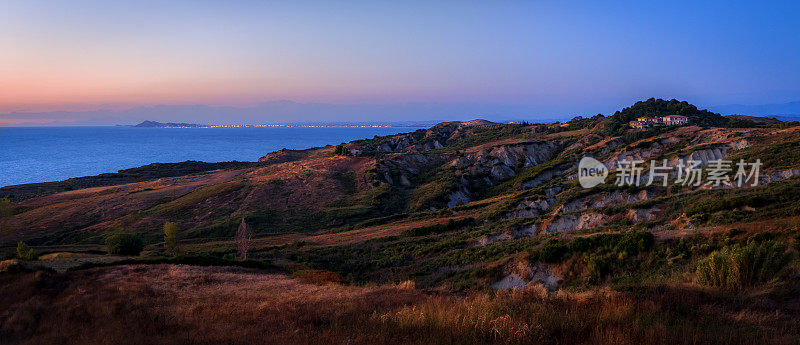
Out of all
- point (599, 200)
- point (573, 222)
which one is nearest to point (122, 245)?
point (573, 222)

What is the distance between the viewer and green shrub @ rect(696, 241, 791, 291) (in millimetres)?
7141

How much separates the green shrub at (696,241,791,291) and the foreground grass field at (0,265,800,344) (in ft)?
1.39

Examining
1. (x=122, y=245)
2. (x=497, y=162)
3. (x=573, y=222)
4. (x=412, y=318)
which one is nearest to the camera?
(x=412, y=318)

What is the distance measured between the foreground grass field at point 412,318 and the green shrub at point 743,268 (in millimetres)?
425

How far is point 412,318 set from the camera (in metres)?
6.25

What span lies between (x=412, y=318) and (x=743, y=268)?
6.80 m

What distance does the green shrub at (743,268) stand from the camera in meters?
7.14

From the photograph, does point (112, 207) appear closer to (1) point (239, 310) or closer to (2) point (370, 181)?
(2) point (370, 181)

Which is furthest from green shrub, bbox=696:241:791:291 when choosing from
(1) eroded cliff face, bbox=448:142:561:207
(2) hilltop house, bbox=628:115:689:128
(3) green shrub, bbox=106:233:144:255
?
(2) hilltop house, bbox=628:115:689:128

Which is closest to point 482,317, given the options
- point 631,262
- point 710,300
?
point 710,300

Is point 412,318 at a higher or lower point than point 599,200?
higher

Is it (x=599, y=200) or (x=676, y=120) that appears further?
(x=676, y=120)

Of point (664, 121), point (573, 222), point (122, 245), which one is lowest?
point (122, 245)

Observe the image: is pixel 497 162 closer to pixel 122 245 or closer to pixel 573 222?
pixel 573 222
